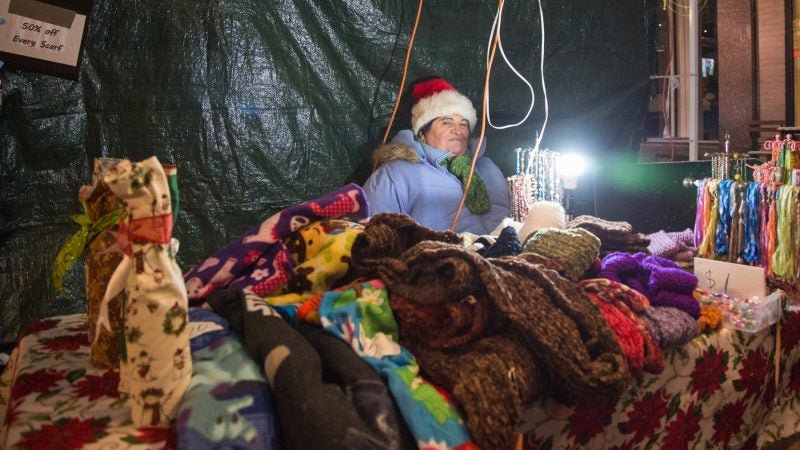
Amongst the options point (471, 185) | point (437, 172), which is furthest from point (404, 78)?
point (471, 185)

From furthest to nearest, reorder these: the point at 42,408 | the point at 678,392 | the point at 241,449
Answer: the point at 678,392, the point at 42,408, the point at 241,449

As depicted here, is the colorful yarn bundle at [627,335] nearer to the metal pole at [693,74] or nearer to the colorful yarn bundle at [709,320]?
the colorful yarn bundle at [709,320]

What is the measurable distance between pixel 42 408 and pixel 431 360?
586mm

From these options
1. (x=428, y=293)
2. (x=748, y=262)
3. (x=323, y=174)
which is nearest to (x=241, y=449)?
(x=428, y=293)

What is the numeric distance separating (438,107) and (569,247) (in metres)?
1.54

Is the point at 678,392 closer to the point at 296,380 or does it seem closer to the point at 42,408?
the point at 296,380

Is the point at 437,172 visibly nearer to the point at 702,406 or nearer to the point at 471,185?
the point at 471,185

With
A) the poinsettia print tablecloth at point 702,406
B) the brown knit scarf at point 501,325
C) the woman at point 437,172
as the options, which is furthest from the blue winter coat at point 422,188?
the brown knit scarf at point 501,325

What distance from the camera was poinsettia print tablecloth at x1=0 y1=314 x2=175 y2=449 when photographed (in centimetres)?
85

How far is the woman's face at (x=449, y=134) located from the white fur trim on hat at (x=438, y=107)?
40mm

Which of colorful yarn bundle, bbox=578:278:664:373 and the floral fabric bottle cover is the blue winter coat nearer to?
colorful yarn bundle, bbox=578:278:664:373

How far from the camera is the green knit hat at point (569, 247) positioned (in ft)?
4.37

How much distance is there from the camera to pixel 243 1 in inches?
92.4

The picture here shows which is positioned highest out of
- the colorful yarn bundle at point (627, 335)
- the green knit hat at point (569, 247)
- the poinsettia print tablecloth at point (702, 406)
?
the green knit hat at point (569, 247)
